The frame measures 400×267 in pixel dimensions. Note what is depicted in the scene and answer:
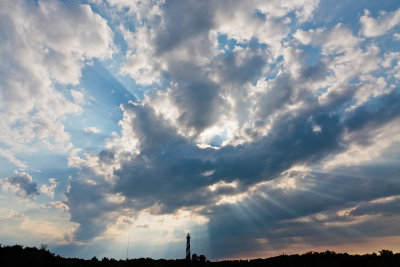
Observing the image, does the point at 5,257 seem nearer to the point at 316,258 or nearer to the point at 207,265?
the point at 207,265

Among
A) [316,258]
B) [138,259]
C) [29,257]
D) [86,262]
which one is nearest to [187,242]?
[138,259]

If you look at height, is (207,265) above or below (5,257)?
below

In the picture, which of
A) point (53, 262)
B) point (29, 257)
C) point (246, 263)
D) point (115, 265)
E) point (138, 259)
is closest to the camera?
point (29, 257)

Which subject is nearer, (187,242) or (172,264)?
(172,264)

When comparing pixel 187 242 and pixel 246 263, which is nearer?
pixel 246 263

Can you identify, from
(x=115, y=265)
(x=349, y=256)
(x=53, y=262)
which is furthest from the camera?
(x=115, y=265)

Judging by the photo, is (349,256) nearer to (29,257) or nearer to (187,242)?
(187,242)

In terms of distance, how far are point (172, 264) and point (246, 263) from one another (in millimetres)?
6995

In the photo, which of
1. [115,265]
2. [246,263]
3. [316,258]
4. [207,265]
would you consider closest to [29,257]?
[115,265]

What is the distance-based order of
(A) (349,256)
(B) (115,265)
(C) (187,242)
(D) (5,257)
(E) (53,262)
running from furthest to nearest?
1. (C) (187,242)
2. (B) (115,265)
3. (A) (349,256)
4. (E) (53,262)
5. (D) (5,257)

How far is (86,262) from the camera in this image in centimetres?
2138

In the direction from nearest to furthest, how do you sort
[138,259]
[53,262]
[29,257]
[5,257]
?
[5,257] < [29,257] < [53,262] < [138,259]

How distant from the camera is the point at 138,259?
89.6 ft

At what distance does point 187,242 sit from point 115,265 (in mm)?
12731
